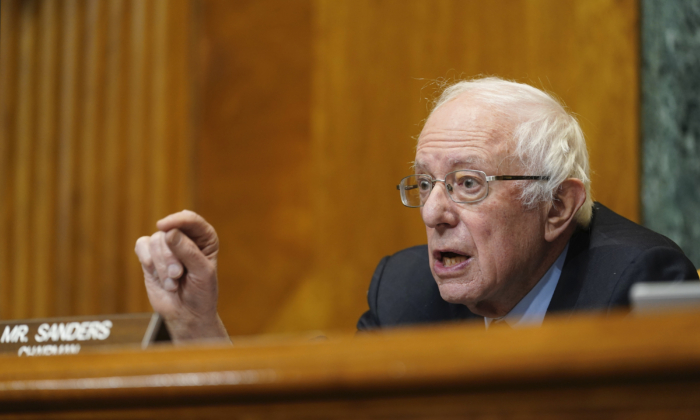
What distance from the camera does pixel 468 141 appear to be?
1.45 m

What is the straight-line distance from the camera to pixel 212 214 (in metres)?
2.94

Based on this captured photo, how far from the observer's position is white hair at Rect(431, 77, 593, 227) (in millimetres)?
1451

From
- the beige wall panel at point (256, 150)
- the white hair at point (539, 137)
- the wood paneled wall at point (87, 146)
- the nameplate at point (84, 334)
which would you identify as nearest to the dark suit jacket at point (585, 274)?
the white hair at point (539, 137)

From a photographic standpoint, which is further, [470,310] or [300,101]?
[300,101]

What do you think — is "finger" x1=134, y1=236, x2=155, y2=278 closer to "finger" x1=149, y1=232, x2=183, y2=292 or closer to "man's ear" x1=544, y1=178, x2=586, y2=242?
"finger" x1=149, y1=232, x2=183, y2=292

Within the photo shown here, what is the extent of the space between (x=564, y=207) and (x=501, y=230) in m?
0.18

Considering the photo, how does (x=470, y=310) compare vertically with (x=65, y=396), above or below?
below

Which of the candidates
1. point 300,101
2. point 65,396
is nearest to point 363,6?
point 300,101

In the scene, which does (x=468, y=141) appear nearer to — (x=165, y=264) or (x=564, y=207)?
(x=564, y=207)

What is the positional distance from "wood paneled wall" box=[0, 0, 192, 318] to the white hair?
1796 mm

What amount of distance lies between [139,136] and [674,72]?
221cm

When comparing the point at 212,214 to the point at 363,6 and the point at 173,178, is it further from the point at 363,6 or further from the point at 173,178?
the point at 363,6

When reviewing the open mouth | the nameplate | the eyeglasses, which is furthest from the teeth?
the nameplate

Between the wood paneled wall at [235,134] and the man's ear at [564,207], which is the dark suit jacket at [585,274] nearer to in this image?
the man's ear at [564,207]
